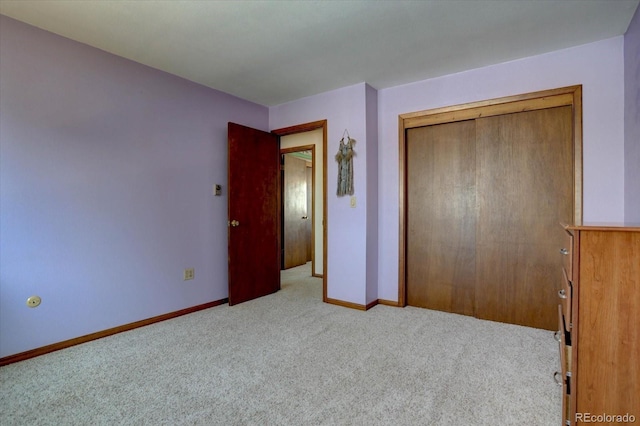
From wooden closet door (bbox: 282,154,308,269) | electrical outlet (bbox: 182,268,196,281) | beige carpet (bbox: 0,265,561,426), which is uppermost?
wooden closet door (bbox: 282,154,308,269)

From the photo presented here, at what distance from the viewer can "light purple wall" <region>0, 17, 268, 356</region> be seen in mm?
2246

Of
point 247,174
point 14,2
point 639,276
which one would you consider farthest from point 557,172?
point 14,2

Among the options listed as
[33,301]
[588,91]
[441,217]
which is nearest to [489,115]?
[588,91]

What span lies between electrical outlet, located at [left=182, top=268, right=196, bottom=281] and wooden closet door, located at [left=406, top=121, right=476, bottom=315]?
7.46 feet

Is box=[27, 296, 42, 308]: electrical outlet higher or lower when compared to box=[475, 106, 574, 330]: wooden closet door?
lower

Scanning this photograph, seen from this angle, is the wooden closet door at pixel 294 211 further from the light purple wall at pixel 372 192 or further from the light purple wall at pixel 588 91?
the light purple wall at pixel 588 91

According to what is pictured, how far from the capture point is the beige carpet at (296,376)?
64.4 inches

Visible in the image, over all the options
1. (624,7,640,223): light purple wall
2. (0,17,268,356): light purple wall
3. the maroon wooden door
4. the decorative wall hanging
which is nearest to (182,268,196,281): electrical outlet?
(0,17,268,356): light purple wall

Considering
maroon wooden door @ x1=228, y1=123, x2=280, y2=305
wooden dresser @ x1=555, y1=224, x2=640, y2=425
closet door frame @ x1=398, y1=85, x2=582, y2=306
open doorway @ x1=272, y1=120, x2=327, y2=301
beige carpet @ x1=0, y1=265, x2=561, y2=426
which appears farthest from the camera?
open doorway @ x1=272, y1=120, x2=327, y2=301

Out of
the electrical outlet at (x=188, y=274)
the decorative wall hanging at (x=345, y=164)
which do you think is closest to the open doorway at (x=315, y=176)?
the decorative wall hanging at (x=345, y=164)

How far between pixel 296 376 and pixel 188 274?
1802mm

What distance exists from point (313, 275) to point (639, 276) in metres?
4.17

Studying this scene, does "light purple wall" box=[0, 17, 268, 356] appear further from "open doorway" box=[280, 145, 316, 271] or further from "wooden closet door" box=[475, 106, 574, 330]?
"wooden closet door" box=[475, 106, 574, 330]

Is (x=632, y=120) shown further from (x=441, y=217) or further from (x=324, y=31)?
(x=324, y=31)
